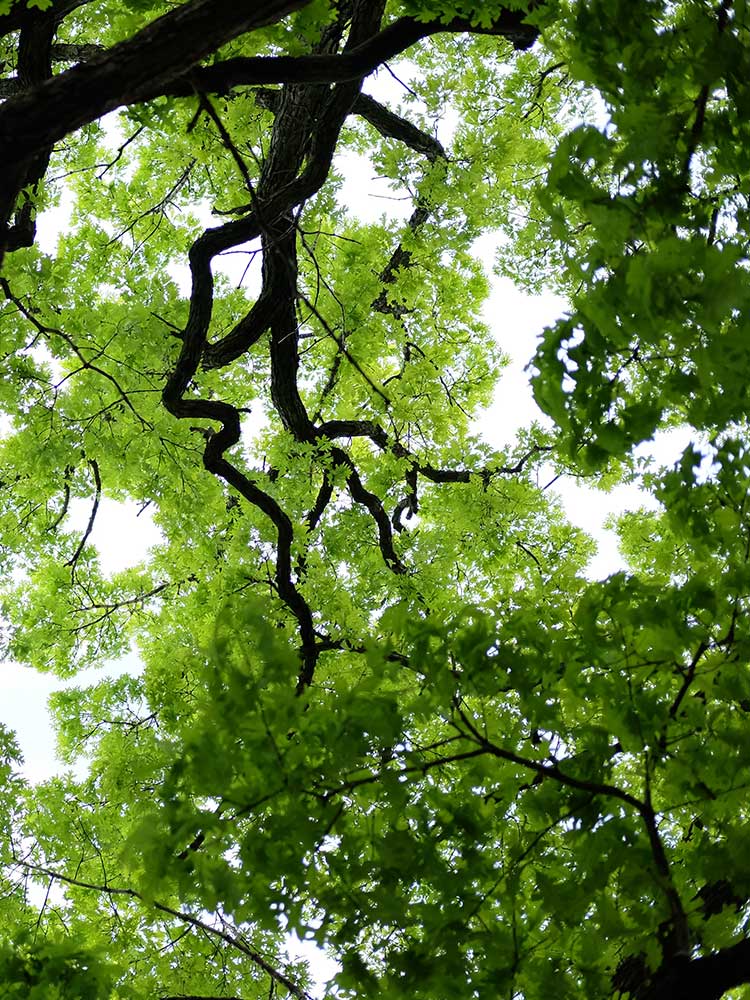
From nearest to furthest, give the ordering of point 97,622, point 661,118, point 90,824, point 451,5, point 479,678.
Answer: point 661,118, point 479,678, point 451,5, point 90,824, point 97,622

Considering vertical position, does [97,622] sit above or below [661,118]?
above

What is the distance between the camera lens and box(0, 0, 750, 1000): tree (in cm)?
242

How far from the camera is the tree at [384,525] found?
2.42 metres

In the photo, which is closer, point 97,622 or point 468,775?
point 468,775

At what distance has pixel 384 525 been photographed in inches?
323

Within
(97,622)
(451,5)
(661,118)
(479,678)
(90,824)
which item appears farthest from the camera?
(97,622)

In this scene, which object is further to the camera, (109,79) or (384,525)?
(384,525)

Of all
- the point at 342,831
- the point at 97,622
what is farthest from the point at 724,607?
the point at 97,622

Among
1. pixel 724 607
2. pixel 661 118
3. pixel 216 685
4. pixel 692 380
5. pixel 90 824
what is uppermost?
pixel 90 824

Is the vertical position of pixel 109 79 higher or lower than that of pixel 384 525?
lower

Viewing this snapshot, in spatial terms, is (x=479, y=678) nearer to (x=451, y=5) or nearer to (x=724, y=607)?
(x=724, y=607)

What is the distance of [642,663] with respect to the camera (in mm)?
2799

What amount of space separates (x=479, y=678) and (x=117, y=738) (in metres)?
5.83

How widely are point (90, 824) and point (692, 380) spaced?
22.1 feet
